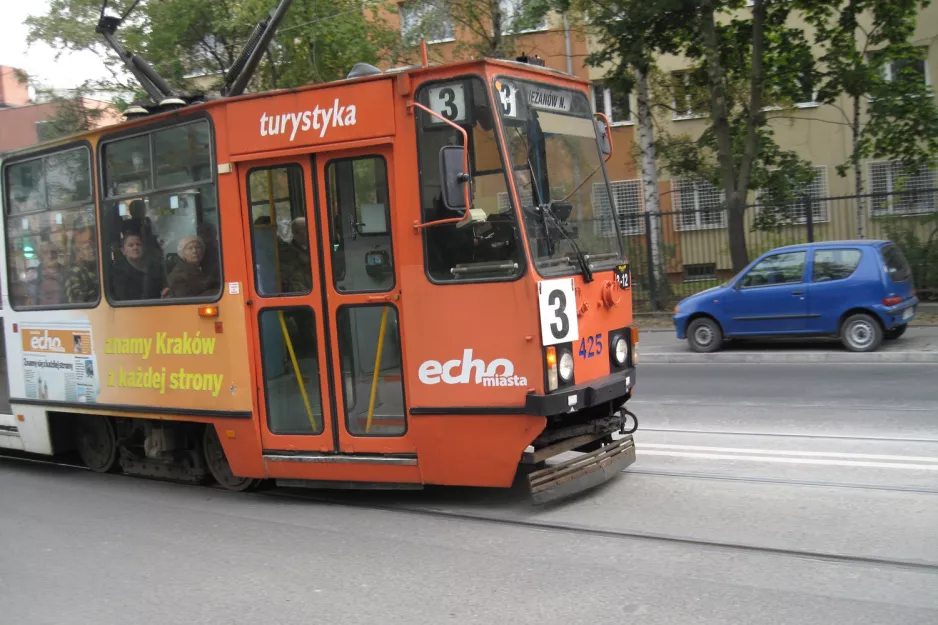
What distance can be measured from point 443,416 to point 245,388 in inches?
67.9

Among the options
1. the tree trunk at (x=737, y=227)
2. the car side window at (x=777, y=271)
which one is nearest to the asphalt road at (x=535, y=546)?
the car side window at (x=777, y=271)

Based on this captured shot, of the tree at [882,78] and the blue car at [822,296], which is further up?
the tree at [882,78]

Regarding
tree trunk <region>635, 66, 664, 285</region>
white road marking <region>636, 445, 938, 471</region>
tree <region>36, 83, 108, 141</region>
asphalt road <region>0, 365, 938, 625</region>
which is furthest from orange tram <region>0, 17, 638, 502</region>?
tree <region>36, 83, 108, 141</region>

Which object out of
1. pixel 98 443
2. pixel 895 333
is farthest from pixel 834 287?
pixel 98 443

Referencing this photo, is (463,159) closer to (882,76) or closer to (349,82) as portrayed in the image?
(349,82)

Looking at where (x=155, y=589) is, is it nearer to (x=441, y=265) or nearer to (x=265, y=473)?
(x=265, y=473)

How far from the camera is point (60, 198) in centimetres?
826

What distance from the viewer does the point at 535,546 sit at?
5539 millimetres

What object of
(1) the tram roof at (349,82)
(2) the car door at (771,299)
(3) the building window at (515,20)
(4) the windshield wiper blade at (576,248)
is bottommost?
(2) the car door at (771,299)

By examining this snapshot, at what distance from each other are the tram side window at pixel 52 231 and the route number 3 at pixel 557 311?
170 inches

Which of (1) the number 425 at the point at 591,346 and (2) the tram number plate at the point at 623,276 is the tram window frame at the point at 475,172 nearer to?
(1) the number 425 at the point at 591,346

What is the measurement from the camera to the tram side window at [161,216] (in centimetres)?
702

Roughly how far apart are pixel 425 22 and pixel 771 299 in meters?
12.2

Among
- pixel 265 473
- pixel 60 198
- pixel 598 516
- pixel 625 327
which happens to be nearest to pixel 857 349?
pixel 625 327
